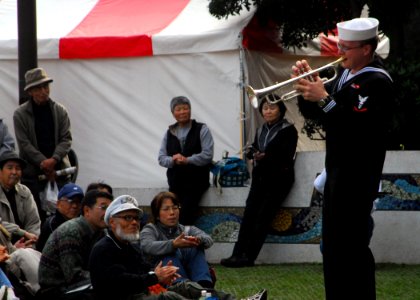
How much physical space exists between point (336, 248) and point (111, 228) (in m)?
1.70

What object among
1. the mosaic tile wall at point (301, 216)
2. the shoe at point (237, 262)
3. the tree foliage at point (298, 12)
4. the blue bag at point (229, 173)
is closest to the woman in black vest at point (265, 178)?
the shoe at point (237, 262)

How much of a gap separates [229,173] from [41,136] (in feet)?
6.57

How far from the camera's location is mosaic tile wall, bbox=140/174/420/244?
11406 mm

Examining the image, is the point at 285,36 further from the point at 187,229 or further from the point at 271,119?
the point at 187,229

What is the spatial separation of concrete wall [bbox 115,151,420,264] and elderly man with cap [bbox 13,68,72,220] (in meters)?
0.93

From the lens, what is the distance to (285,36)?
44.1 feet

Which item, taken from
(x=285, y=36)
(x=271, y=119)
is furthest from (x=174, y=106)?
(x=285, y=36)

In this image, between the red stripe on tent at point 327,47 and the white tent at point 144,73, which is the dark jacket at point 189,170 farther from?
the red stripe on tent at point 327,47

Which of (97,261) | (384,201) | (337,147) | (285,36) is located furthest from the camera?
(285,36)

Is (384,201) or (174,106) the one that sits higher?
(174,106)

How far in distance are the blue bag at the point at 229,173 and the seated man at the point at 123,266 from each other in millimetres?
3934

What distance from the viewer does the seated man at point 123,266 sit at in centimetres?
777

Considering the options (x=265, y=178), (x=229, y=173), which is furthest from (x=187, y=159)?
(x=265, y=178)

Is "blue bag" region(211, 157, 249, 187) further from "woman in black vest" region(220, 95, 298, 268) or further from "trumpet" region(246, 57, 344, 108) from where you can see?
"trumpet" region(246, 57, 344, 108)
